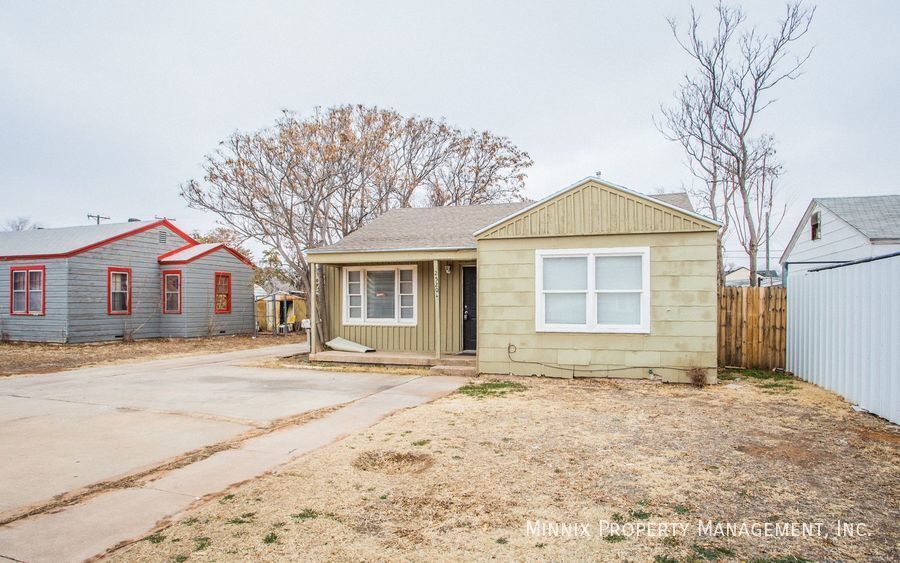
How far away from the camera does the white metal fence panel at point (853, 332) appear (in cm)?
583

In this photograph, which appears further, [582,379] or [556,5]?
[556,5]

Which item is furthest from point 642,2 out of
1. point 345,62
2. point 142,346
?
point 142,346

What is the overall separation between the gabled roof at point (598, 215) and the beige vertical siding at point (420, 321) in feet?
9.56

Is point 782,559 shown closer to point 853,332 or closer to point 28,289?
point 853,332

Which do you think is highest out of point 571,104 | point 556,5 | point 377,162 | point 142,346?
point 556,5

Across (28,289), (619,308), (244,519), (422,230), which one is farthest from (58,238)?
(244,519)

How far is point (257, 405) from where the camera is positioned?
7359 mm

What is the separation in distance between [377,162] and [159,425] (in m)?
16.6

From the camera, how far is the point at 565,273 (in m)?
9.60

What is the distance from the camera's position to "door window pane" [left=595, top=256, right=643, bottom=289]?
923 cm

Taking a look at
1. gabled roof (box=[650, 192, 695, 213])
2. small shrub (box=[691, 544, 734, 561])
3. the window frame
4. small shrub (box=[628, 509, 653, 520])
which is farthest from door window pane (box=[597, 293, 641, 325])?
the window frame

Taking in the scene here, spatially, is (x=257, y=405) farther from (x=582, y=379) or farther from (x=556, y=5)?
(x=556, y=5)

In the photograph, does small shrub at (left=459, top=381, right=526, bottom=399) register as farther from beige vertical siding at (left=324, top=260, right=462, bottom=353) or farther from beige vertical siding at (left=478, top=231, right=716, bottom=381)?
beige vertical siding at (left=324, top=260, right=462, bottom=353)

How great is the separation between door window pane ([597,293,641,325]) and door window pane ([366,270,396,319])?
5.57 metres
